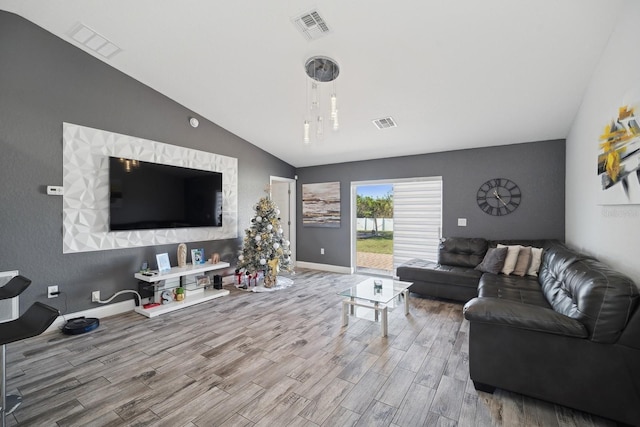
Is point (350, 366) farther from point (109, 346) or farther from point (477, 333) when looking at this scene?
point (109, 346)

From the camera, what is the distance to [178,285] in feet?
13.3

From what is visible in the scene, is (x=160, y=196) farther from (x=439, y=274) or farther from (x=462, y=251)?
(x=462, y=251)

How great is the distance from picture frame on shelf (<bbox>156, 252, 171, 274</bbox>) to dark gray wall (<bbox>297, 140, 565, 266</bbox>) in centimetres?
340

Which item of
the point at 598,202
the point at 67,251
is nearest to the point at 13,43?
the point at 67,251

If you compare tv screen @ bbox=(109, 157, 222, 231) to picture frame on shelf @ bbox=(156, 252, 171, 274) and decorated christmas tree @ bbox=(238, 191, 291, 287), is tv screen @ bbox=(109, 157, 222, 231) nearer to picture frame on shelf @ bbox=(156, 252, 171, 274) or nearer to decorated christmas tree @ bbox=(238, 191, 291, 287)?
picture frame on shelf @ bbox=(156, 252, 171, 274)

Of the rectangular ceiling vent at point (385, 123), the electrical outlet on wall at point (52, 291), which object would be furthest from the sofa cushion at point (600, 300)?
the electrical outlet on wall at point (52, 291)

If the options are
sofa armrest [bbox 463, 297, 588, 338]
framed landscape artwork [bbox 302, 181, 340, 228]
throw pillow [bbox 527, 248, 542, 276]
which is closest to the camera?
sofa armrest [bbox 463, 297, 588, 338]

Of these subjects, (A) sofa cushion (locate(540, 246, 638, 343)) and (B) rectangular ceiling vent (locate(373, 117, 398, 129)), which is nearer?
(A) sofa cushion (locate(540, 246, 638, 343))

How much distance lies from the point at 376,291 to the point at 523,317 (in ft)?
5.49

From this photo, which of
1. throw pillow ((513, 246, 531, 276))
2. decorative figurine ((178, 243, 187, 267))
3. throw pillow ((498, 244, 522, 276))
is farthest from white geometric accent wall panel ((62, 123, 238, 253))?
throw pillow ((513, 246, 531, 276))

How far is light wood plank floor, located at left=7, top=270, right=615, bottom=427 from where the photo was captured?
1.78m

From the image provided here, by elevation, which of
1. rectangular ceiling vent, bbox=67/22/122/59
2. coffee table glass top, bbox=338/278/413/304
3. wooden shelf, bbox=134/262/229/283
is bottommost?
coffee table glass top, bbox=338/278/413/304

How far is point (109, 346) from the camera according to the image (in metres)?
2.70

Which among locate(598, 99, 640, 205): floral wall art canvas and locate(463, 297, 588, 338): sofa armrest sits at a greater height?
locate(598, 99, 640, 205): floral wall art canvas
